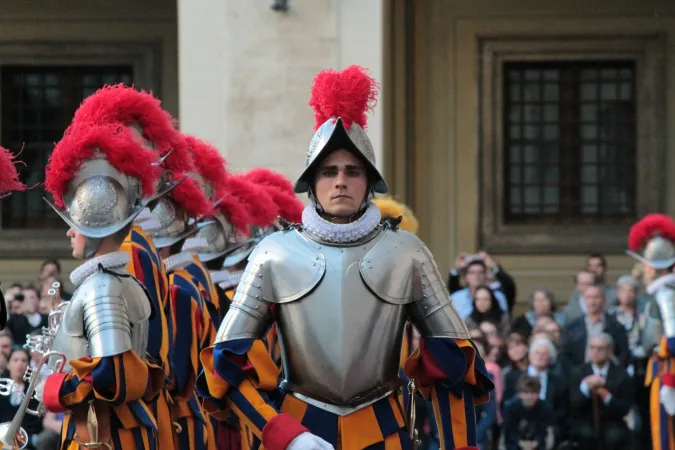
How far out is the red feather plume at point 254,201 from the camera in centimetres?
999

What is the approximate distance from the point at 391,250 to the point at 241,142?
8.81 meters

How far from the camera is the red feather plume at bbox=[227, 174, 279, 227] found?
32.8ft

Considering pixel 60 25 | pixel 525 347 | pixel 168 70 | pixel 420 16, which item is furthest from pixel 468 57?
pixel 525 347

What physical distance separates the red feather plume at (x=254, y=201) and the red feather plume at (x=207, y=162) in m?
0.69

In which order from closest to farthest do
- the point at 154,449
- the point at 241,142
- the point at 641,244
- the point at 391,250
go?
the point at 391,250 < the point at 154,449 < the point at 641,244 < the point at 241,142

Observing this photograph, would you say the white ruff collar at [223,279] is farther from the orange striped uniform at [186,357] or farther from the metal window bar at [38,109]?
the metal window bar at [38,109]

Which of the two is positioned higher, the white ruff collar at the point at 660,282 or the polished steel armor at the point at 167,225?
the polished steel armor at the point at 167,225

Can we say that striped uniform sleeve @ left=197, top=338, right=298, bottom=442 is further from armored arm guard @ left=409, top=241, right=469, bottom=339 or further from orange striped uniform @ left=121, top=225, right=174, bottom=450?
orange striped uniform @ left=121, top=225, right=174, bottom=450

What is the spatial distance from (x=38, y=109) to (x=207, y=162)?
9190mm

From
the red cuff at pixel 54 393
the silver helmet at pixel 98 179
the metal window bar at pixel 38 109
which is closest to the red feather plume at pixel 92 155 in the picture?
the silver helmet at pixel 98 179

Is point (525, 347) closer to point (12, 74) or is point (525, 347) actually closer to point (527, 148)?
point (527, 148)

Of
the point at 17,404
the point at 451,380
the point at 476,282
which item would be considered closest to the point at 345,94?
the point at 451,380

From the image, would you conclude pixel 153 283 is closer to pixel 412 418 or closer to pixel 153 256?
pixel 153 256

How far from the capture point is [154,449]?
272 inches
